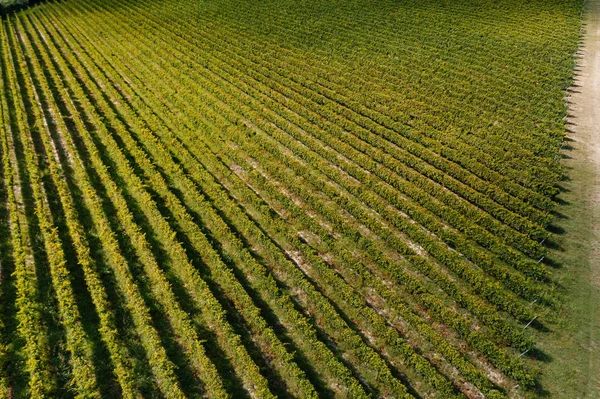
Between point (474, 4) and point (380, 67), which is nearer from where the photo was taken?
point (380, 67)

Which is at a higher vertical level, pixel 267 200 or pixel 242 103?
pixel 242 103

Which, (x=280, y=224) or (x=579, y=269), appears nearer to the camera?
(x=579, y=269)

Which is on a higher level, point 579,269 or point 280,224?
point 280,224

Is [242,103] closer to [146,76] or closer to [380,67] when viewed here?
[146,76]

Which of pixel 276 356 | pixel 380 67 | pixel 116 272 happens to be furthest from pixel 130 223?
pixel 380 67
